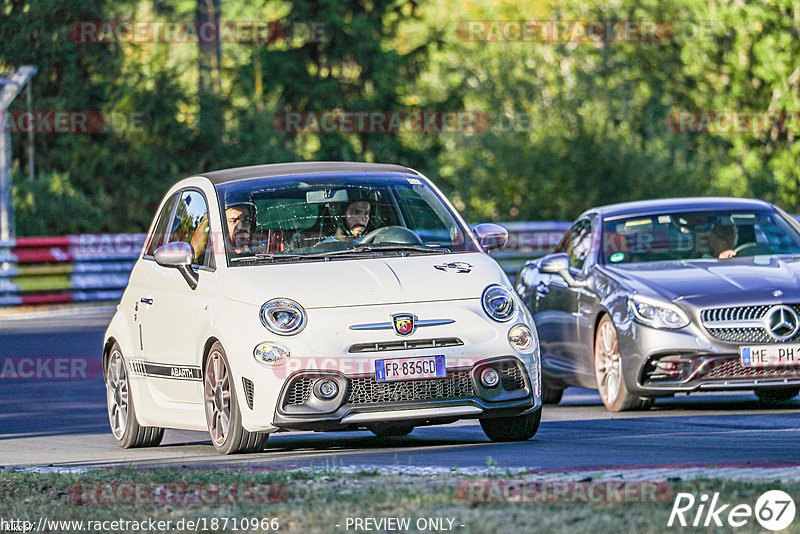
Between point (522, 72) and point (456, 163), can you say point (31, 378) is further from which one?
point (522, 72)

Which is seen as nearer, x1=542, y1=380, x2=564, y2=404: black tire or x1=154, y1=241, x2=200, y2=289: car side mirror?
x1=154, y1=241, x2=200, y2=289: car side mirror

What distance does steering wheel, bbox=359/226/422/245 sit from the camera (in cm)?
1023

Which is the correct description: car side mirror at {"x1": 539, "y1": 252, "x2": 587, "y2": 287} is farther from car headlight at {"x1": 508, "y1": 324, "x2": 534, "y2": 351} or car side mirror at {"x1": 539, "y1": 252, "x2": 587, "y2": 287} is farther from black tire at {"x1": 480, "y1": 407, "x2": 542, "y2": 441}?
car headlight at {"x1": 508, "y1": 324, "x2": 534, "y2": 351}

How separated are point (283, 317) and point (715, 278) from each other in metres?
4.02

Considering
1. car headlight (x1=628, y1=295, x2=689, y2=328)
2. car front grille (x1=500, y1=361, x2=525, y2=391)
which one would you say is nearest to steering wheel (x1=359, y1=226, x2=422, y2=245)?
car front grille (x1=500, y1=361, x2=525, y2=391)

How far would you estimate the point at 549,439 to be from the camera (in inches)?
399

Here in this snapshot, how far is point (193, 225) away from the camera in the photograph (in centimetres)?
1078

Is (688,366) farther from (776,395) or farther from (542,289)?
(542,289)

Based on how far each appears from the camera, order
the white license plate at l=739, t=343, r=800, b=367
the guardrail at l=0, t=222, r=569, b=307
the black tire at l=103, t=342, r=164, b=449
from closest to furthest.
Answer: the black tire at l=103, t=342, r=164, b=449, the white license plate at l=739, t=343, r=800, b=367, the guardrail at l=0, t=222, r=569, b=307

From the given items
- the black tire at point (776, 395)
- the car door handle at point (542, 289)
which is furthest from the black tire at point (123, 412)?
the black tire at point (776, 395)

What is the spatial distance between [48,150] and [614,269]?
2565 centimetres

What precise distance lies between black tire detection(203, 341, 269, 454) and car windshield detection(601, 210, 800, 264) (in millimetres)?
4263

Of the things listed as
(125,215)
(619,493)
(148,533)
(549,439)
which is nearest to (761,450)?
(549,439)

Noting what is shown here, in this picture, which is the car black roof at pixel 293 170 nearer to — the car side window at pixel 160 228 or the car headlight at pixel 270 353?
the car side window at pixel 160 228
